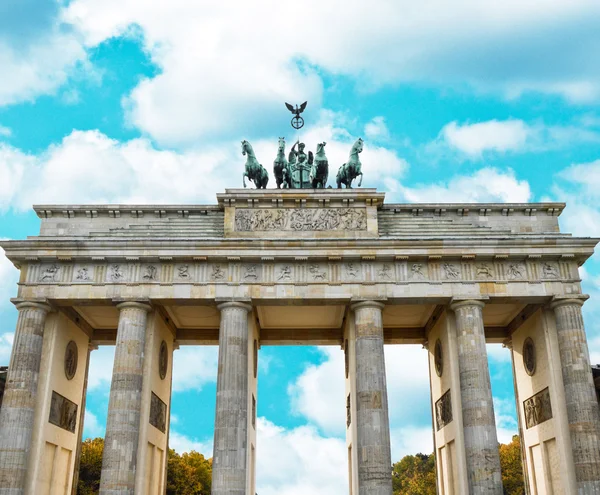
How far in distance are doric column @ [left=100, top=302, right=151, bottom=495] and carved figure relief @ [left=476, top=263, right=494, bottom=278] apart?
15117 mm

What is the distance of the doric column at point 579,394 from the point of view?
26578 millimetres

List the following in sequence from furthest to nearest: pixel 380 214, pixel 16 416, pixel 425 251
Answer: pixel 380 214
pixel 425 251
pixel 16 416

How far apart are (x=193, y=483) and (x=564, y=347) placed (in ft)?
144

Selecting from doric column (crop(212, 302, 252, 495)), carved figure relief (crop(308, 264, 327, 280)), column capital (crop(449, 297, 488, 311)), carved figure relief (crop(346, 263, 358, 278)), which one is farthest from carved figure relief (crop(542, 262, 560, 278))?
doric column (crop(212, 302, 252, 495))

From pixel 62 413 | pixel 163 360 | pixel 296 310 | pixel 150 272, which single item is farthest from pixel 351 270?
pixel 62 413

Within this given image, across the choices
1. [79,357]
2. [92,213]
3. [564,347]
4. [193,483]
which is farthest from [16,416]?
[193,483]

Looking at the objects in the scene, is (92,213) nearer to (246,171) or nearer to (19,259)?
(19,259)

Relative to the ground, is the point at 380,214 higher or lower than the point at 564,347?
higher

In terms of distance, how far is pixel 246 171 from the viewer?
107 feet

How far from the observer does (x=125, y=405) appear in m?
27.3

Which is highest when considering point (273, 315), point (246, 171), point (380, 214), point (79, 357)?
point (246, 171)

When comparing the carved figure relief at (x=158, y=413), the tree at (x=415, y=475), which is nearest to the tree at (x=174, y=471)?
the carved figure relief at (x=158, y=413)

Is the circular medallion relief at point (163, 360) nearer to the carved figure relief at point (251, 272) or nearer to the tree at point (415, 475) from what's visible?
the carved figure relief at point (251, 272)

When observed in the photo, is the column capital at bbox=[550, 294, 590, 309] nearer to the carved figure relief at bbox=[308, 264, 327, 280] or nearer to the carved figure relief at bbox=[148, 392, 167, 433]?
the carved figure relief at bbox=[308, 264, 327, 280]
